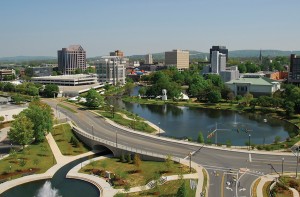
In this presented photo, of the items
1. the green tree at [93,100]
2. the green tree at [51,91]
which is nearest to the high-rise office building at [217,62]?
the green tree at [51,91]

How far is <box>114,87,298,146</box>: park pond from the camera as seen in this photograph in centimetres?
6365

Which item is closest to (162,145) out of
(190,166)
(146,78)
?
(190,166)

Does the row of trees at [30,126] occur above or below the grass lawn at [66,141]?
above

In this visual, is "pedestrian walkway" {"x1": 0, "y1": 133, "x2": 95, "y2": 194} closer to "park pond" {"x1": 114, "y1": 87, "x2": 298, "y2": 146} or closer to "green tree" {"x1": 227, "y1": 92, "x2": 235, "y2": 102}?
"park pond" {"x1": 114, "y1": 87, "x2": 298, "y2": 146}

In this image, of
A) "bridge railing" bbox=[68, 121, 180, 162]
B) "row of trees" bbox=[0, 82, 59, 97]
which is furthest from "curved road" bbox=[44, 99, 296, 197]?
"row of trees" bbox=[0, 82, 59, 97]

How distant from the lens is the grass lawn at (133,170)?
130ft

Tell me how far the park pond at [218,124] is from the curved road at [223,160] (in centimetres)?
1028

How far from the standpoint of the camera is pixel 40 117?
54062 mm

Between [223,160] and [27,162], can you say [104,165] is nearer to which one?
[27,162]

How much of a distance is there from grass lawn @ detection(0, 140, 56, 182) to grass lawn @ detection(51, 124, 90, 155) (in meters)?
2.44

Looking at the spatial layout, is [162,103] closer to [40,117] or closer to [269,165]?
[40,117]

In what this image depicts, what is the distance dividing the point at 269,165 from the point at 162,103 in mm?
64449

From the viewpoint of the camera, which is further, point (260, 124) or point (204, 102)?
point (204, 102)

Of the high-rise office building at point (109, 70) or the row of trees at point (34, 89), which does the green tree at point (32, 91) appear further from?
the high-rise office building at point (109, 70)
